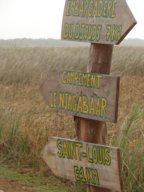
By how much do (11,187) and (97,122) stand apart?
4.84ft

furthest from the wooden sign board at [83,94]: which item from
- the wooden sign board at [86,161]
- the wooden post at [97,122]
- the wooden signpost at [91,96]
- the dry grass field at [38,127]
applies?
the dry grass field at [38,127]

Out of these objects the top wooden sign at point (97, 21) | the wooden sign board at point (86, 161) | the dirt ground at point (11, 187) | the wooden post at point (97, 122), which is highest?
the top wooden sign at point (97, 21)

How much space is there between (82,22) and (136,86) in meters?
7.28

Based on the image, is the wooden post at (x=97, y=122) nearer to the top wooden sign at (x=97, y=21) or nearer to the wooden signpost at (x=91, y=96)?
the wooden signpost at (x=91, y=96)

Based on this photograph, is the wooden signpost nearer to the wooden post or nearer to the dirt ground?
the wooden post

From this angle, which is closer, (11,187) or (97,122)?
(97,122)

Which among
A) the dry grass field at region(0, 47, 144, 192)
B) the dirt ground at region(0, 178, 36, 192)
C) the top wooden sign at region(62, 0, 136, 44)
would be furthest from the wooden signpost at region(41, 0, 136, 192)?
the dirt ground at region(0, 178, 36, 192)

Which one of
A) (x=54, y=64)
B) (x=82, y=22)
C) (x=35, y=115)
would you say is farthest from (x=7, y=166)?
(x=54, y=64)

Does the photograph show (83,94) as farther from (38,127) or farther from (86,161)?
(38,127)

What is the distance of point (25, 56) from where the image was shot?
14.2m

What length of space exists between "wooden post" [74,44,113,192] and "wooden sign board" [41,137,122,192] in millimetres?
116

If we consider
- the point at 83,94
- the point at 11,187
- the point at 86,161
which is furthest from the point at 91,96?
the point at 11,187

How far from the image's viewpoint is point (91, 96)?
411 centimetres

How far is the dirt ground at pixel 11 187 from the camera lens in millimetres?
5166
